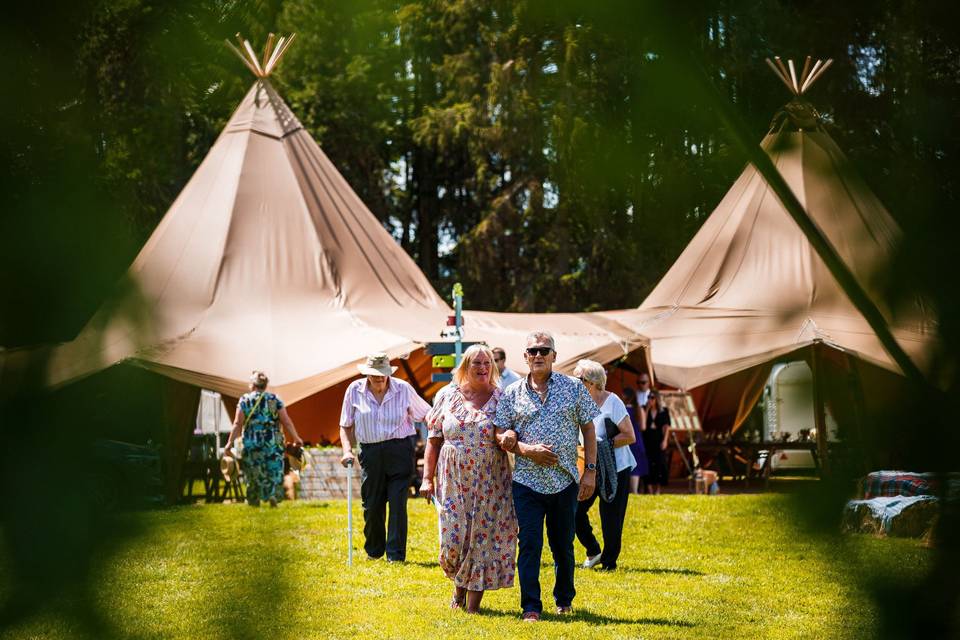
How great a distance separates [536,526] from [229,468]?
7.79 meters

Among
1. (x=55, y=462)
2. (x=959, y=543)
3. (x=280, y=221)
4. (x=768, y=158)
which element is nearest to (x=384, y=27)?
(x=768, y=158)


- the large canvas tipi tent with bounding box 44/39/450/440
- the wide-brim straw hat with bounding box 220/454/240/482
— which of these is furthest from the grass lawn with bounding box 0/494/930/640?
the large canvas tipi tent with bounding box 44/39/450/440

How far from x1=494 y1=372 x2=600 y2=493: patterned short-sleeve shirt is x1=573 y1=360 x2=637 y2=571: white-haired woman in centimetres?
129

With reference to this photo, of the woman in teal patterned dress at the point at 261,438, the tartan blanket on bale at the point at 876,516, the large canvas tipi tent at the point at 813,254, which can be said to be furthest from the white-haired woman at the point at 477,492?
the woman in teal patterned dress at the point at 261,438

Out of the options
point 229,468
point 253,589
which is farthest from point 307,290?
point 253,589

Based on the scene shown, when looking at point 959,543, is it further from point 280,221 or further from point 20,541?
point 280,221

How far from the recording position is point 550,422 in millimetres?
6566

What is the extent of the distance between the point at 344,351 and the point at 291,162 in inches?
141

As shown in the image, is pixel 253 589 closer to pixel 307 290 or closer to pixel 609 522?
pixel 609 522

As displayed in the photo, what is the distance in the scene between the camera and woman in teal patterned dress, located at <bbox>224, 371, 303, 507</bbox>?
41.7ft

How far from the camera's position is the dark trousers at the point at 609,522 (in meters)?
8.45

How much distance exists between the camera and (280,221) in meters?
17.6

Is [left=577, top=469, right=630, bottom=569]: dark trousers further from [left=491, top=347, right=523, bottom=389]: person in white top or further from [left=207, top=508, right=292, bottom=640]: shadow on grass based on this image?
[left=207, top=508, right=292, bottom=640]: shadow on grass

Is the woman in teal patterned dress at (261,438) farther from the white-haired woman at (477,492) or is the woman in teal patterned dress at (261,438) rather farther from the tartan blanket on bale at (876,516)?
the tartan blanket on bale at (876,516)
